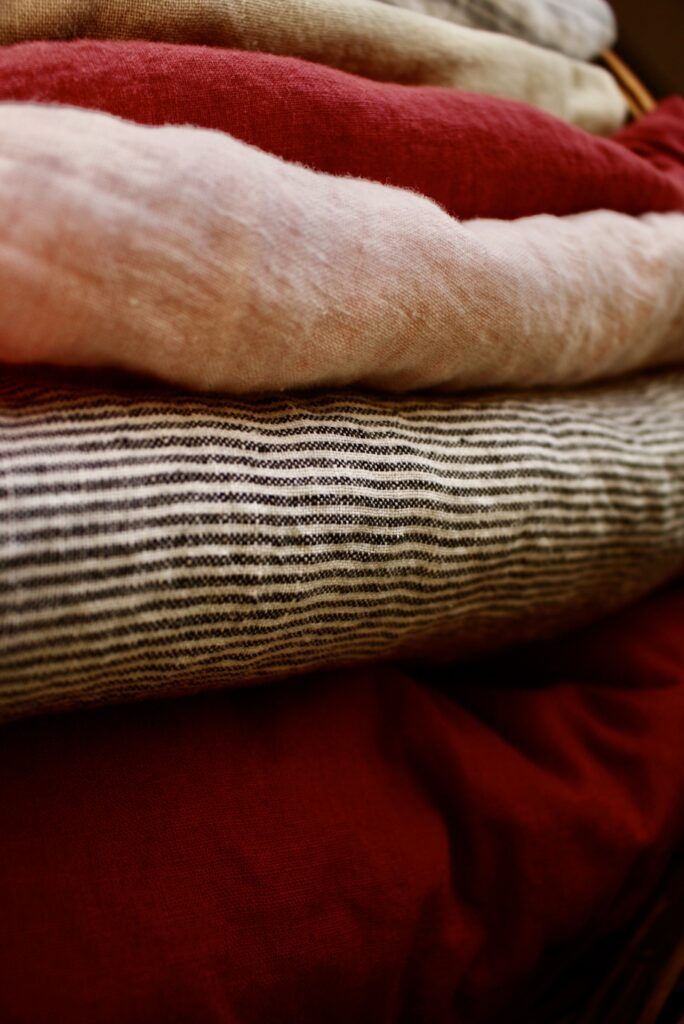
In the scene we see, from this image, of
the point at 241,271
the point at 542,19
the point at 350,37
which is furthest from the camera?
the point at 542,19

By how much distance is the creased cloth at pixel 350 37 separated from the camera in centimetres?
32

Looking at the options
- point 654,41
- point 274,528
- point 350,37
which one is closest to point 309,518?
point 274,528

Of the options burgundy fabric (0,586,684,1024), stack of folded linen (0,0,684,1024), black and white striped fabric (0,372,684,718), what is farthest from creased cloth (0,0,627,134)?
burgundy fabric (0,586,684,1024)

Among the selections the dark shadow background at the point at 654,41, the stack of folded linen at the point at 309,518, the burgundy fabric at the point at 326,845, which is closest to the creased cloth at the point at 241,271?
the stack of folded linen at the point at 309,518

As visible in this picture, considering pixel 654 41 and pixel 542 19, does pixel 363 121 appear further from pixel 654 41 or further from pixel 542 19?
pixel 654 41

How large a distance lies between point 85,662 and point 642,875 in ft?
1.04

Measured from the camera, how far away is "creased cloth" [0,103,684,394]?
242mm

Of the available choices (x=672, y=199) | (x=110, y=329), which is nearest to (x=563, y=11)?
(x=672, y=199)

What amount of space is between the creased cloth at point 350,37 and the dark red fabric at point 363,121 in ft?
0.11

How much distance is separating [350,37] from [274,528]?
0.90ft

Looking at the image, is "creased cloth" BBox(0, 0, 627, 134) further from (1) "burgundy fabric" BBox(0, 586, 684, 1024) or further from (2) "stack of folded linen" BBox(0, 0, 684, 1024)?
(1) "burgundy fabric" BBox(0, 586, 684, 1024)

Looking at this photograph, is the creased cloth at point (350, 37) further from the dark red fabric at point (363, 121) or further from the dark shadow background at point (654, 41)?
the dark shadow background at point (654, 41)

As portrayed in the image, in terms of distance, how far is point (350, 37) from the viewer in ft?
1.28

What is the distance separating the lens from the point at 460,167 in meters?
0.38
